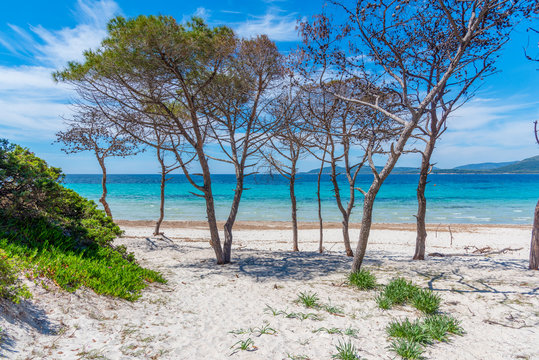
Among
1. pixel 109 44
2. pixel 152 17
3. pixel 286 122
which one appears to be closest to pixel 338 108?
pixel 286 122

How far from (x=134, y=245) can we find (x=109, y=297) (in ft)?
24.4

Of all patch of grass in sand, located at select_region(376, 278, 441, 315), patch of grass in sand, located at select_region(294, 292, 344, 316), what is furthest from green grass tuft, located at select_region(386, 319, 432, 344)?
patch of grass in sand, located at select_region(294, 292, 344, 316)

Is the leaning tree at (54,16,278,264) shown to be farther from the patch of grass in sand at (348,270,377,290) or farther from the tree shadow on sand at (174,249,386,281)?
the patch of grass in sand at (348,270,377,290)

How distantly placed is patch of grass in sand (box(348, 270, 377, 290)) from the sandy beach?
222mm

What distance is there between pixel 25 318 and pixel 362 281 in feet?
17.7

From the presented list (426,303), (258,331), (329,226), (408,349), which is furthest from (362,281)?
(329,226)

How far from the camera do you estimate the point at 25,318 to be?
3.55 metres

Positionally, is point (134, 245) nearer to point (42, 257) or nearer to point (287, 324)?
point (42, 257)

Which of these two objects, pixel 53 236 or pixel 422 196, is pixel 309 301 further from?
pixel 422 196

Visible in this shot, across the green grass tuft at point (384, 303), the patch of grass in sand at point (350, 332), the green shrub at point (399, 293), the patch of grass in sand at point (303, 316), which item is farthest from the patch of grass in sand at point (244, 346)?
the green shrub at point (399, 293)

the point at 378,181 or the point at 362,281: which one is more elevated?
the point at 378,181

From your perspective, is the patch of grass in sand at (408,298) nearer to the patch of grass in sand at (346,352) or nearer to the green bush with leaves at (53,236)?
the patch of grass in sand at (346,352)

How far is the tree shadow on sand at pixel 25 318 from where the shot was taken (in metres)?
3.18

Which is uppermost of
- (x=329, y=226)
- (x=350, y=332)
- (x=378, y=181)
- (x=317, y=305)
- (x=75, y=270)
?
(x=378, y=181)
